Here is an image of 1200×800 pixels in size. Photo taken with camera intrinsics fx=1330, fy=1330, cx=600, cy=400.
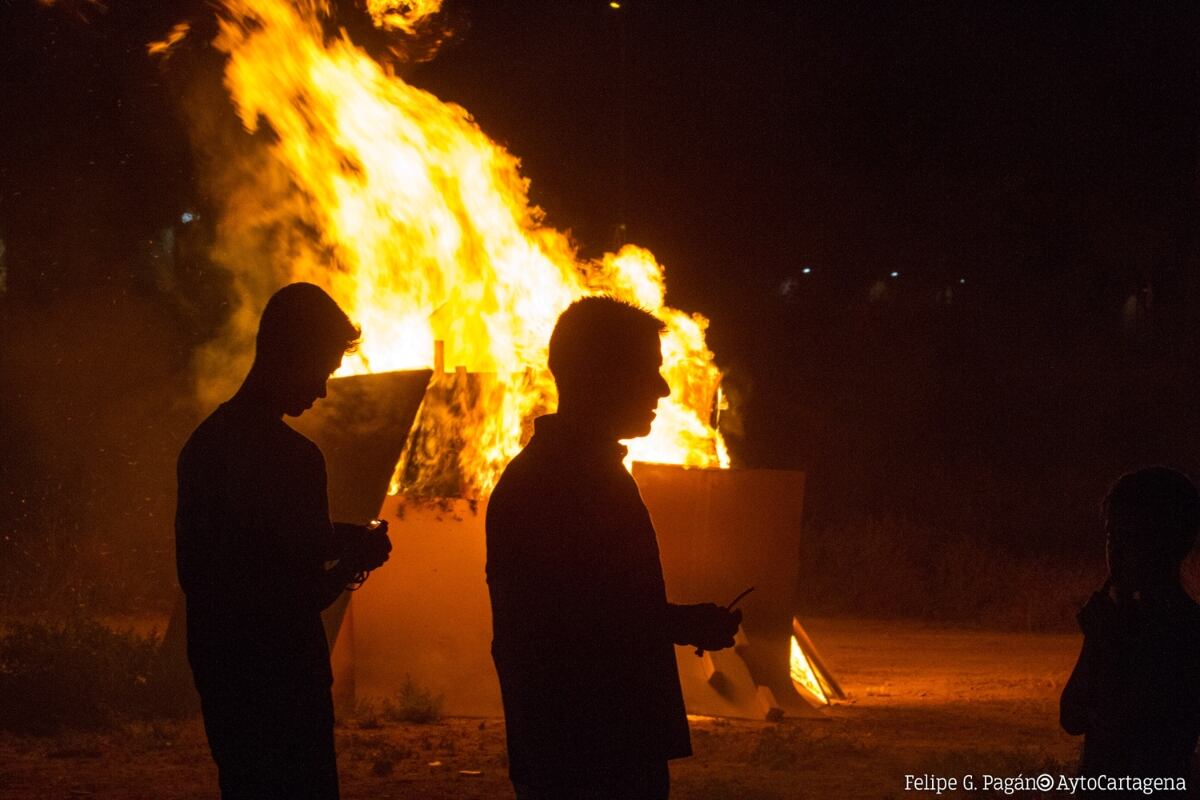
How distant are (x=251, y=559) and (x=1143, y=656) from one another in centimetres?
219

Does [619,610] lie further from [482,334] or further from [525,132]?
[525,132]

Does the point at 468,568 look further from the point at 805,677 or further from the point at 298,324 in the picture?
the point at 298,324

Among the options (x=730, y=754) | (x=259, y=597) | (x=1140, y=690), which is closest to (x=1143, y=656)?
(x=1140, y=690)

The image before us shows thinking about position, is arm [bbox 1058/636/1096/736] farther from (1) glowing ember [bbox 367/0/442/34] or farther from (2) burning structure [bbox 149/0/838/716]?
(1) glowing ember [bbox 367/0/442/34]

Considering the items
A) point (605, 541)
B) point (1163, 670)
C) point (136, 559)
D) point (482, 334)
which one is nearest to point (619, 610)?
point (605, 541)

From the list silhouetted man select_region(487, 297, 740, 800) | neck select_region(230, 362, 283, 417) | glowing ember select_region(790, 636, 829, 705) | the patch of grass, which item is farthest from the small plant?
silhouetted man select_region(487, 297, 740, 800)

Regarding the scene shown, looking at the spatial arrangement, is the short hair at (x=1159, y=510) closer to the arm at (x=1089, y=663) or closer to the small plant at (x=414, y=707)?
the arm at (x=1089, y=663)

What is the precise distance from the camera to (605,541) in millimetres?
3043

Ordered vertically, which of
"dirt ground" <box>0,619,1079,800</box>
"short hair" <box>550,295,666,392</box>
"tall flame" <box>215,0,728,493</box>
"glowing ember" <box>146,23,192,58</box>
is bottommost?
"dirt ground" <box>0,619,1079,800</box>

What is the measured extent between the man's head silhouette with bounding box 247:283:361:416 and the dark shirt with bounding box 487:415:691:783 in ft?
2.25

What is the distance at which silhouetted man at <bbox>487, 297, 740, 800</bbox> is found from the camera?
9.77 feet

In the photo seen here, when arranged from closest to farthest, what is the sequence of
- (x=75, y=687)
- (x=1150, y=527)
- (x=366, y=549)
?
(x=1150, y=527)
(x=366, y=549)
(x=75, y=687)

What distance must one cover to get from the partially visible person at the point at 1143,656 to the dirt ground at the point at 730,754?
347 centimetres

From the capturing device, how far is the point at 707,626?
313 centimetres
